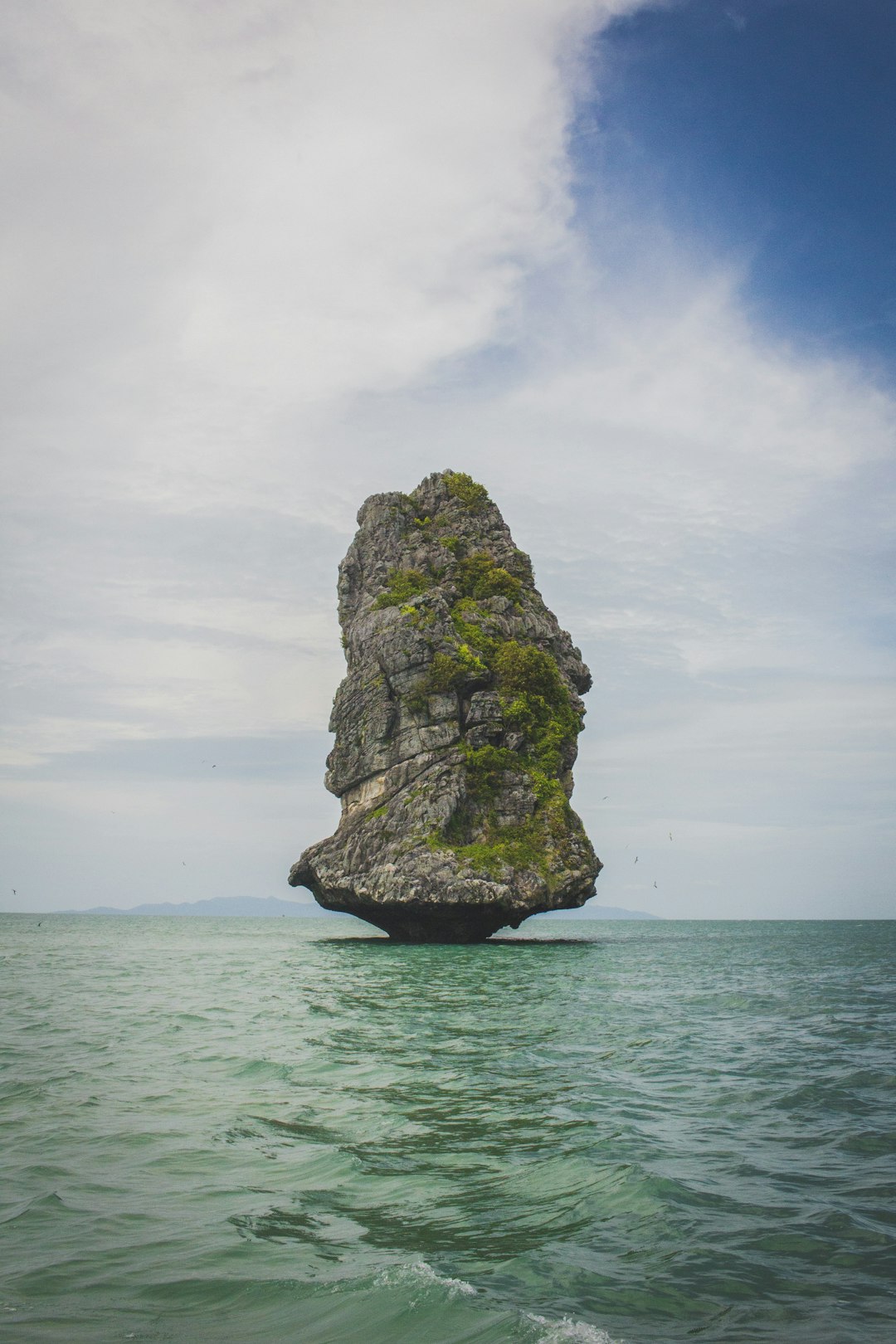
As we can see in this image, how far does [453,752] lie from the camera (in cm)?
5025

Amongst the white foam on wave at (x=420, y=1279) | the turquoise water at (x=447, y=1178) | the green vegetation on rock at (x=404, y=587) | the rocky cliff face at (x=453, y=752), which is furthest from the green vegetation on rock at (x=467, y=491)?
the white foam on wave at (x=420, y=1279)

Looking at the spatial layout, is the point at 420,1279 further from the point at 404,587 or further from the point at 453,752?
the point at 404,587

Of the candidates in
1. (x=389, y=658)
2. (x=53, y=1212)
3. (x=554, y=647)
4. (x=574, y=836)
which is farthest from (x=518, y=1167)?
(x=554, y=647)

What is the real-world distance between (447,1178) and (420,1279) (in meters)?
2.37

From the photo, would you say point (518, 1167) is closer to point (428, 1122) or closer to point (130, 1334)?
point (428, 1122)

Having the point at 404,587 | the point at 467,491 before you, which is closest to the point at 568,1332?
the point at 404,587

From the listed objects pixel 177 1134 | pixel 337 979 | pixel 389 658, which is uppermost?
pixel 389 658

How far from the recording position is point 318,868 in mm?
50188

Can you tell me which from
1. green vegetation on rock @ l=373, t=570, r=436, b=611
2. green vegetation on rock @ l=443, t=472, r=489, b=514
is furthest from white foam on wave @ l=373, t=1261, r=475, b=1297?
green vegetation on rock @ l=443, t=472, r=489, b=514

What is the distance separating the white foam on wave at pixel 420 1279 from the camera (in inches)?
220

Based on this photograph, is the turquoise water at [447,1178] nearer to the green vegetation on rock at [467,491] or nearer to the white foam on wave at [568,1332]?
the white foam on wave at [568,1332]

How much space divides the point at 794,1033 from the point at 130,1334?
15.2 metres

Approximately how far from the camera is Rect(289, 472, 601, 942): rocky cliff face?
150 feet

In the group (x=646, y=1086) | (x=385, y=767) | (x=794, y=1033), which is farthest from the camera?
(x=385, y=767)
